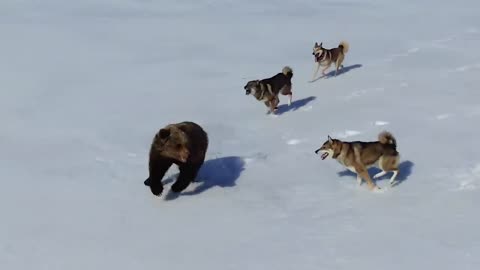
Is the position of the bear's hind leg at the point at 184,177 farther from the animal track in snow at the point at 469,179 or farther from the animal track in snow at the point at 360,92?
the animal track in snow at the point at 360,92

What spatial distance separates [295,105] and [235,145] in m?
2.92

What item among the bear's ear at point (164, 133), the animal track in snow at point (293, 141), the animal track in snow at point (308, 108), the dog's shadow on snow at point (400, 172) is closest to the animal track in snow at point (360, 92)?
the animal track in snow at point (308, 108)

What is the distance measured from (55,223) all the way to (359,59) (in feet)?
36.1

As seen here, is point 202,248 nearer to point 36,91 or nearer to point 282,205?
point 282,205

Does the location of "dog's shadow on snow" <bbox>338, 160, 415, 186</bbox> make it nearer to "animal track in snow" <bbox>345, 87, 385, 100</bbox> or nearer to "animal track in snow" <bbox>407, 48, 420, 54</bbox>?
"animal track in snow" <bbox>345, 87, 385, 100</bbox>

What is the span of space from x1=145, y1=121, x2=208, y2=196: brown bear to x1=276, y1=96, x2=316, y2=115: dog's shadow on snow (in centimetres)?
433

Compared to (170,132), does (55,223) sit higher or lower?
lower

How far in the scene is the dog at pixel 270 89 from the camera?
42.8 feet

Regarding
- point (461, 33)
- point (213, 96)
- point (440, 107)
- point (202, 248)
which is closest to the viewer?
point (202, 248)

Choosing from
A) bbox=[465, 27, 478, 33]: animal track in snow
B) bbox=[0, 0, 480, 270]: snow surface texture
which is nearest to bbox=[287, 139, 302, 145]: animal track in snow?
bbox=[0, 0, 480, 270]: snow surface texture

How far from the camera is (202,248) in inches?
309

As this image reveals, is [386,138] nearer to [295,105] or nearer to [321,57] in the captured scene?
[295,105]

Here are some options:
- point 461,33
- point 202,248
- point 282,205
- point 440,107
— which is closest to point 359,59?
point 461,33

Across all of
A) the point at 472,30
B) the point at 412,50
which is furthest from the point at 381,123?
the point at 472,30
